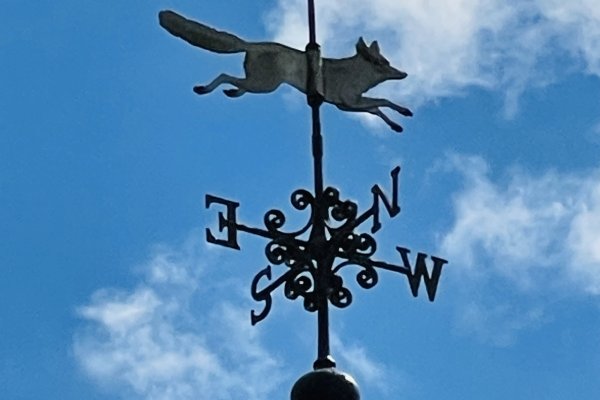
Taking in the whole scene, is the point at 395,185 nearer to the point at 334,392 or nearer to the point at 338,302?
the point at 338,302

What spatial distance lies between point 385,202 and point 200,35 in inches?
46.8

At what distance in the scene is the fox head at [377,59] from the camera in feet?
24.7

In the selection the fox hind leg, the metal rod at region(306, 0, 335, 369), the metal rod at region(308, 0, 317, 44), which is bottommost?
the metal rod at region(306, 0, 335, 369)

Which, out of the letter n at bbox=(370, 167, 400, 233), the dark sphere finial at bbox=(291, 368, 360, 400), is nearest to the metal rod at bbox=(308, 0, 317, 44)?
the letter n at bbox=(370, 167, 400, 233)

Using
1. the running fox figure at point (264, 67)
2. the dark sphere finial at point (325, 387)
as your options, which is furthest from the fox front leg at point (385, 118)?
the dark sphere finial at point (325, 387)

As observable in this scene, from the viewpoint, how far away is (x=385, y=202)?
22.7ft

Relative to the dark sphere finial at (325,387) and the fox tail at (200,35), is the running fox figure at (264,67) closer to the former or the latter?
the fox tail at (200,35)

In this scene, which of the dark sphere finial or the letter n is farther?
the letter n

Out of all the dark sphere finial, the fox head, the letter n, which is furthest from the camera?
the fox head

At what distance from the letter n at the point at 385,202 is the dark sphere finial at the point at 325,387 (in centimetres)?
82

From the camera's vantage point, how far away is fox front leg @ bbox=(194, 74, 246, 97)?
7047 mm

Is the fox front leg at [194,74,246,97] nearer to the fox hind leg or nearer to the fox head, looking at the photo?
the fox hind leg

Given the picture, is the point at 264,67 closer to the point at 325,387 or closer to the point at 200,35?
the point at 200,35

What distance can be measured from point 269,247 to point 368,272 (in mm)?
446
